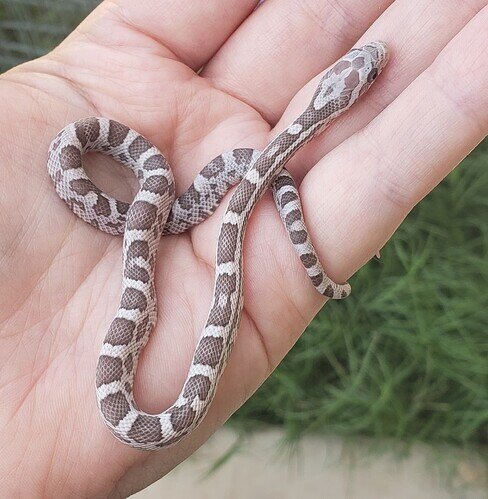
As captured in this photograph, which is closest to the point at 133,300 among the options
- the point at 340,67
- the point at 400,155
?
the point at 400,155

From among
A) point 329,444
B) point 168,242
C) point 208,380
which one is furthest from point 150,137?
point 329,444

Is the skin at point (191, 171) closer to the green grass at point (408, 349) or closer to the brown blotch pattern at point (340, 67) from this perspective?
the brown blotch pattern at point (340, 67)

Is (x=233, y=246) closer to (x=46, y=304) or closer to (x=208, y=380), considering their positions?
(x=208, y=380)

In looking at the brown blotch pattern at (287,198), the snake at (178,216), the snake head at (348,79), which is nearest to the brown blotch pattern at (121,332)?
the snake at (178,216)

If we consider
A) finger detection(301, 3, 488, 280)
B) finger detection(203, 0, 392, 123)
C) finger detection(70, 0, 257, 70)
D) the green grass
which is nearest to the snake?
finger detection(301, 3, 488, 280)

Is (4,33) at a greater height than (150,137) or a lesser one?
lesser
